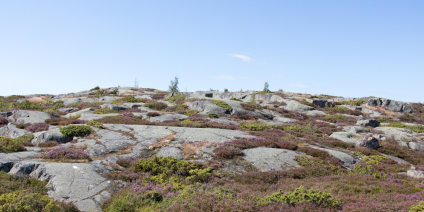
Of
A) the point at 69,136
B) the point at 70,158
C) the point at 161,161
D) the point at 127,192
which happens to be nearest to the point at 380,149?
the point at 161,161

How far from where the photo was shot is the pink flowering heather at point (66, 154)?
11.5 m

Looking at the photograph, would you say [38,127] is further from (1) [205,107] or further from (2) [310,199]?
(2) [310,199]

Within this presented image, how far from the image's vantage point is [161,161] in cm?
1105

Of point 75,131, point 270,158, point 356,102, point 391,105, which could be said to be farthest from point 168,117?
point 391,105

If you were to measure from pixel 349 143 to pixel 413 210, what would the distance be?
1263 cm

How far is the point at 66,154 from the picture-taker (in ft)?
38.7

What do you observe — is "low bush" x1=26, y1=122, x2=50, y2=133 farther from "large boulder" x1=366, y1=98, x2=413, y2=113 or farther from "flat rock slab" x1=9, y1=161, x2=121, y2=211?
Result: "large boulder" x1=366, y1=98, x2=413, y2=113

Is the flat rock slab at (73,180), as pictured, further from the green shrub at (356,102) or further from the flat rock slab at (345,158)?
the green shrub at (356,102)

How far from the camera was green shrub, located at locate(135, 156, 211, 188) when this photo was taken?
9688mm

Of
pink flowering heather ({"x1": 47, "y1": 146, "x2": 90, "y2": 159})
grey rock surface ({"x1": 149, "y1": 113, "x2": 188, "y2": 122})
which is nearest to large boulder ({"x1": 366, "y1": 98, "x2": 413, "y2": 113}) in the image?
grey rock surface ({"x1": 149, "y1": 113, "x2": 188, "y2": 122})

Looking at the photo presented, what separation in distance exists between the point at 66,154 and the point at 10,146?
10.0 feet

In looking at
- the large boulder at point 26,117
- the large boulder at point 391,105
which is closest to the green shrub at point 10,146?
the large boulder at point 26,117

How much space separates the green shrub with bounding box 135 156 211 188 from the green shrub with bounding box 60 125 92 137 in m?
7.02

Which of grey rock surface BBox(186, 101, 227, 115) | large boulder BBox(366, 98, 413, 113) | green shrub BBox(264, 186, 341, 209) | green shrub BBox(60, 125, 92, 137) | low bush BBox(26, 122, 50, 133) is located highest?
large boulder BBox(366, 98, 413, 113)
